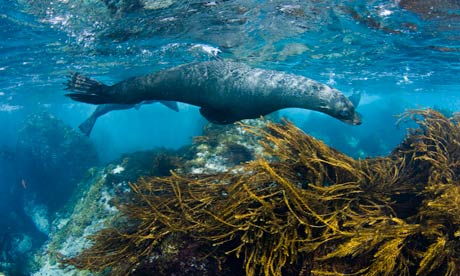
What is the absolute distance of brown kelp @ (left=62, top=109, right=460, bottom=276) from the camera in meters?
2.85

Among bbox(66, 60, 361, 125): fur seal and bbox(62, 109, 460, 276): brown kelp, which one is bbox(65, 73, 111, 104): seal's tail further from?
bbox(62, 109, 460, 276): brown kelp

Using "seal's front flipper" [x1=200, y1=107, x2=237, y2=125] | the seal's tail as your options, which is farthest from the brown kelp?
the seal's tail

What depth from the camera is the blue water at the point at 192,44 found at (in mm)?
8797

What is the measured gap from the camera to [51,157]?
1956 centimetres

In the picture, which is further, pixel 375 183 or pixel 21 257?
pixel 21 257

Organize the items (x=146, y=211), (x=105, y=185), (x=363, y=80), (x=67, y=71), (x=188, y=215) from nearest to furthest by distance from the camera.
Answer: (x=188, y=215) → (x=146, y=211) → (x=105, y=185) → (x=67, y=71) → (x=363, y=80)

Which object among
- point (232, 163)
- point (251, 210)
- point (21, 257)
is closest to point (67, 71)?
point (21, 257)

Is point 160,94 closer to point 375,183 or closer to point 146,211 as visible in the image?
point 146,211

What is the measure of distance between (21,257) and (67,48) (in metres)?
9.48

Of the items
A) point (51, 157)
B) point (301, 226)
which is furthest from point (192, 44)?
point (51, 157)

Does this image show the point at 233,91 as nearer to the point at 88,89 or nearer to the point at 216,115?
the point at 216,115

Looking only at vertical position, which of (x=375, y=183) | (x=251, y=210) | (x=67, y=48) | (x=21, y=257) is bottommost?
(x=21, y=257)

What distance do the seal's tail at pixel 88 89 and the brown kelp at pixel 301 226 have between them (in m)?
2.11

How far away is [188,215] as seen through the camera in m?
3.51
